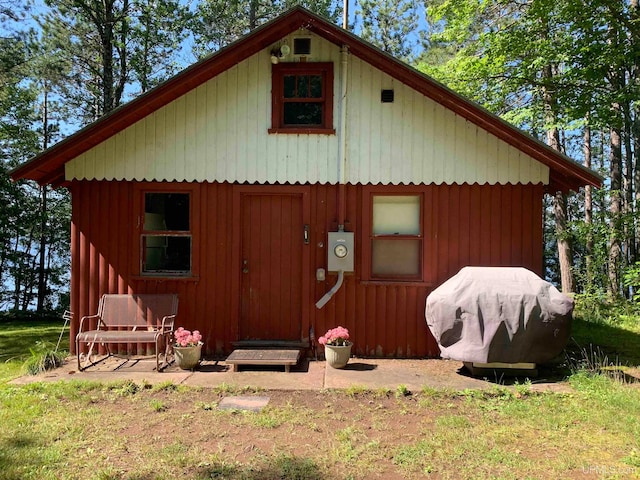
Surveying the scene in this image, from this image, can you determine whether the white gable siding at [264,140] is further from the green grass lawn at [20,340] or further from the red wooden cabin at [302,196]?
the green grass lawn at [20,340]

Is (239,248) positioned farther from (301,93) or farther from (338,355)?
(301,93)

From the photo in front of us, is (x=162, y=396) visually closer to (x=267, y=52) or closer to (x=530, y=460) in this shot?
(x=530, y=460)

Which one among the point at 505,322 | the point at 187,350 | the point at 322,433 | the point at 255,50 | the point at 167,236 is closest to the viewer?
the point at 322,433

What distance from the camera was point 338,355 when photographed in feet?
18.3

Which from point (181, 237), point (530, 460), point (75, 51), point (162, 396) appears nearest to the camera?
point (530, 460)

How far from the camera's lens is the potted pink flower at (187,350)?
18.1 feet

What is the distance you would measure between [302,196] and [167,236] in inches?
81.4

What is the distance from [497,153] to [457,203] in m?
0.86

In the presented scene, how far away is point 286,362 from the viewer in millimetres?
5480

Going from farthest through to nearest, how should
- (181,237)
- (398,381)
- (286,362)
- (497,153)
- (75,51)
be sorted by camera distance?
(75,51)
(181,237)
(497,153)
(286,362)
(398,381)

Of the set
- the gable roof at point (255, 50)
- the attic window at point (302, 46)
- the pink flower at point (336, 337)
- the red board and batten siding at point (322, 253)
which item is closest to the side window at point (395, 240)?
the red board and batten siding at point (322, 253)

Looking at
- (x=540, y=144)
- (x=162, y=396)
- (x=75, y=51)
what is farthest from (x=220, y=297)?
(x=75, y=51)

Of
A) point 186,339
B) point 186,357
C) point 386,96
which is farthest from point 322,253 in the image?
point 386,96

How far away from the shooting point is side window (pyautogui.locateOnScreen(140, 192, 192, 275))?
6465 millimetres
